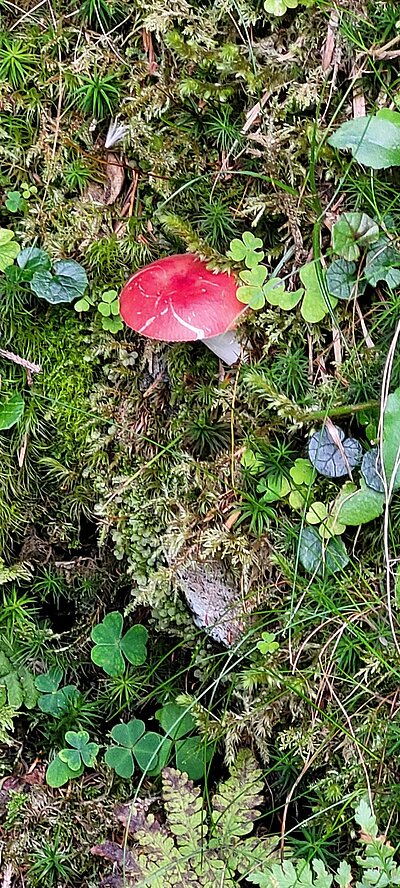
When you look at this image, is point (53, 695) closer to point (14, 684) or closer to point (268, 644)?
point (14, 684)

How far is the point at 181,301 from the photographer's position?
206cm

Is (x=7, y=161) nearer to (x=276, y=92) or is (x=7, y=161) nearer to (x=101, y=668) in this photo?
(x=276, y=92)

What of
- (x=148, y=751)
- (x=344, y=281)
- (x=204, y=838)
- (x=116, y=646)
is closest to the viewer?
(x=204, y=838)

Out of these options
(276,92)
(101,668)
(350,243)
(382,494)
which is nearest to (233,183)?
(276,92)

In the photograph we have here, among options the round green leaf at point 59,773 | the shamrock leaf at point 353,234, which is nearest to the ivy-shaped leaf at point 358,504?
the shamrock leaf at point 353,234

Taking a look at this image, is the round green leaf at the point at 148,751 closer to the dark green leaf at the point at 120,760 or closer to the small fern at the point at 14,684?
the dark green leaf at the point at 120,760

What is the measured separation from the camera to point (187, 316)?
2.04 meters

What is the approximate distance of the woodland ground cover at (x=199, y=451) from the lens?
6.80ft

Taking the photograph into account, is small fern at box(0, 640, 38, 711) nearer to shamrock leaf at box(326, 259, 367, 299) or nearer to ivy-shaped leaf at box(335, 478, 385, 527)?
ivy-shaped leaf at box(335, 478, 385, 527)

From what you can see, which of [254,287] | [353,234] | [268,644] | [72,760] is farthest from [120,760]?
[353,234]

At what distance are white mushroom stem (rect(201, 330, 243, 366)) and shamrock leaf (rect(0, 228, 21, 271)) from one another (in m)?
0.66

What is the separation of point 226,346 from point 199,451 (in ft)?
1.10

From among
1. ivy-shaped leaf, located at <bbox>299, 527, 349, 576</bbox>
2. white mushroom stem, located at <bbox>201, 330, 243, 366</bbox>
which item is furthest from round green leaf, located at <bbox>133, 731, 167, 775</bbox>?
white mushroom stem, located at <bbox>201, 330, 243, 366</bbox>

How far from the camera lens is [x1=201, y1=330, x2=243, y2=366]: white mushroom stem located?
Result: 2242mm
